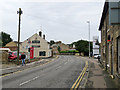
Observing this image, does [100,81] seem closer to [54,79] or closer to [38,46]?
[54,79]

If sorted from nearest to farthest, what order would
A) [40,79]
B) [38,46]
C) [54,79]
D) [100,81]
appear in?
[100,81], [40,79], [54,79], [38,46]

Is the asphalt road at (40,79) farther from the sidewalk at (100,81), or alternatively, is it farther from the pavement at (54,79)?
the sidewalk at (100,81)

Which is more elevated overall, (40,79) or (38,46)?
(38,46)

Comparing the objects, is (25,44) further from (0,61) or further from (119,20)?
(119,20)

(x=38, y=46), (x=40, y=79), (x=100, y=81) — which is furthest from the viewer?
(x=38, y=46)

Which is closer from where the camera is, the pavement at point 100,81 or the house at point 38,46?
the pavement at point 100,81

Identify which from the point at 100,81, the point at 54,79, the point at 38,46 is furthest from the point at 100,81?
the point at 38,46

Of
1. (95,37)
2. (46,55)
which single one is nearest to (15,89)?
(95,37)

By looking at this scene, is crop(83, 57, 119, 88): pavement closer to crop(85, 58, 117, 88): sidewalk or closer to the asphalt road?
crop(85, 58, 117, 88): sidewalk

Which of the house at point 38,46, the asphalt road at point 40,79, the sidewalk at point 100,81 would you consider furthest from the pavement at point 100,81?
the house at point 38,46

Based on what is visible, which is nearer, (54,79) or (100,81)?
(100,81)

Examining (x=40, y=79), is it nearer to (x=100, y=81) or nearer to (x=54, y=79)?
(x=54, y=79)

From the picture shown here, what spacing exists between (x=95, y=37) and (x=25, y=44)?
25.6m

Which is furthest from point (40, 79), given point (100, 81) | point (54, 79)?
point (100, 81)
